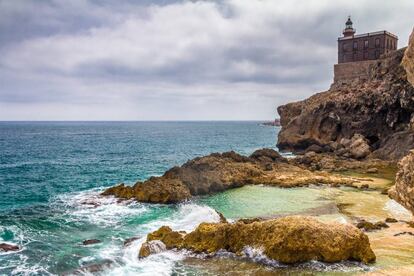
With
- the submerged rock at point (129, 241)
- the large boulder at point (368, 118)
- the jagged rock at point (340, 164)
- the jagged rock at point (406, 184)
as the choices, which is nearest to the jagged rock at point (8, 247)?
the submerged rock at point (129, 241)

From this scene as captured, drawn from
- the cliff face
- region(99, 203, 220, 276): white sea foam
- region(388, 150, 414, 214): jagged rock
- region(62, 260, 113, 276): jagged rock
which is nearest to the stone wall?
the cliff face

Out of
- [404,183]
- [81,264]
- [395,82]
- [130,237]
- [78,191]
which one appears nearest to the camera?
[404,183]

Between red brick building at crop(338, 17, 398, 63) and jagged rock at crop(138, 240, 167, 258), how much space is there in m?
90.4

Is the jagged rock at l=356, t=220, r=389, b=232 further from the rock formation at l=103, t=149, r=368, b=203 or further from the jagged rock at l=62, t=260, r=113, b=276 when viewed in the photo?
the rock formation at l=103, t=149, r=368, b=203

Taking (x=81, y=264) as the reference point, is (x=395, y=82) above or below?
above

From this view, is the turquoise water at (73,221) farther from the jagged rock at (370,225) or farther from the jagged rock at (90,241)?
the jagged rock at (370,225)

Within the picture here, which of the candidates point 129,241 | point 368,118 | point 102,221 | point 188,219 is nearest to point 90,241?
point 129,241

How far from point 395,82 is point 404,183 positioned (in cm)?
5949

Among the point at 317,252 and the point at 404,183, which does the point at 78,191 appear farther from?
the point at 404,183

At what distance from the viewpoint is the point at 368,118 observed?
70.3 meters

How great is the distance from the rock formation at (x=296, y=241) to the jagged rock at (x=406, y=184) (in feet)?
22.3

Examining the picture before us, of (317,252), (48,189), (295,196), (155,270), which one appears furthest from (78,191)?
(317,252)

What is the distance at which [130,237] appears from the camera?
25125mm

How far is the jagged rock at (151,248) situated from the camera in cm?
2088
